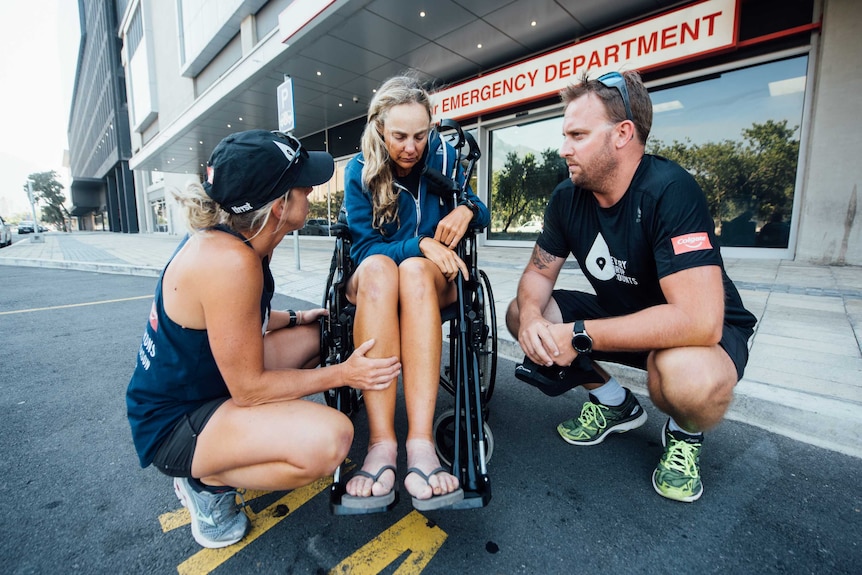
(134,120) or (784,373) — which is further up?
(134,120)

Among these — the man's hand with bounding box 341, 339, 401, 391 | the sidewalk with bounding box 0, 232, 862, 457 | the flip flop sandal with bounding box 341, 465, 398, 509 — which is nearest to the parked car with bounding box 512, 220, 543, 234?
the sidewalk with bounding box 0, 232, 862, 457

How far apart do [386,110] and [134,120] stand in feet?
139

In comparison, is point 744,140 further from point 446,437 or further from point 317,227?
point 317,227

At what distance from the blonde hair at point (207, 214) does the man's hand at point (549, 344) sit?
3.73ft

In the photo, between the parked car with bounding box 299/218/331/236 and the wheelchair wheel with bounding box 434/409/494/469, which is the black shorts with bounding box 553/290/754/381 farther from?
the parked car with bounding box 299/218/331/236

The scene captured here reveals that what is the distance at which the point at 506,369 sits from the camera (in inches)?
119

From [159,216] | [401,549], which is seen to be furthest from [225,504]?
[159,216]

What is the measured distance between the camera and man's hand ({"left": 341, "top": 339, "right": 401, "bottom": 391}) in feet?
4.78

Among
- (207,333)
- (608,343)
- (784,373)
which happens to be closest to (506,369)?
(608,343)

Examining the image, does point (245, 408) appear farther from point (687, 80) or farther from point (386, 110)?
point (687, 80)

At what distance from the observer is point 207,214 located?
1.32 metres

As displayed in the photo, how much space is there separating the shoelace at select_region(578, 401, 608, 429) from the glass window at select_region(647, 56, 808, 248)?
6.80 meters

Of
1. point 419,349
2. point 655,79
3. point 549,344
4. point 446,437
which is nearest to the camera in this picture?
point 419,349

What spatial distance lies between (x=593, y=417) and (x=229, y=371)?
1.72 m
